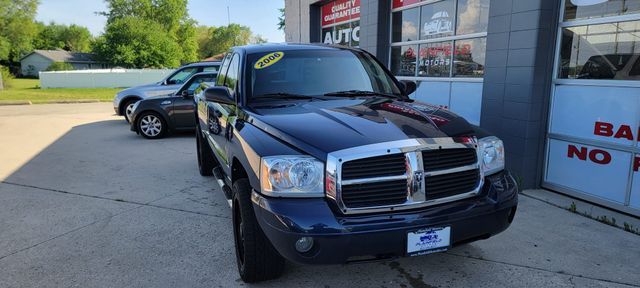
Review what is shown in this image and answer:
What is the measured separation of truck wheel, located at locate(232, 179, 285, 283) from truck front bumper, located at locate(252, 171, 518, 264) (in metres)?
0.23

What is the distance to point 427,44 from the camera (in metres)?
8.17

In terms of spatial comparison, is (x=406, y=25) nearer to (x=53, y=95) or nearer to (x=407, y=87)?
(x=407, y=87)

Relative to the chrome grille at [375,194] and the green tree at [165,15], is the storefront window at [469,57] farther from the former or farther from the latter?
the green tree at [165,15]

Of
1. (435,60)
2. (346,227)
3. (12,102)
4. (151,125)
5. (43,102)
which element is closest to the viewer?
(346,227)

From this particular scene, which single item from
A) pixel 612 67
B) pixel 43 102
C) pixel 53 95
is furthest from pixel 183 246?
pixel 53 95

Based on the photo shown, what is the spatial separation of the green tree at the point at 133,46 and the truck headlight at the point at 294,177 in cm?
5823

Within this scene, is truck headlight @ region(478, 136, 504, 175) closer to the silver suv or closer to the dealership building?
the dealership building

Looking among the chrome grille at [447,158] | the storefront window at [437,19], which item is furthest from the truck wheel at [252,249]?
the storefront window at [437,19]

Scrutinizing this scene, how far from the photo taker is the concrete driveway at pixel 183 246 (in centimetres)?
328

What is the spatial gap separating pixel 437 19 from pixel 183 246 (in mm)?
6095

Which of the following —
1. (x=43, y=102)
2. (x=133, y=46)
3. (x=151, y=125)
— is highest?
(x=133, y=46)

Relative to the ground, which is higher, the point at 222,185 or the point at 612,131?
the point at 612,131

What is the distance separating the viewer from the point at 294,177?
2594 mm

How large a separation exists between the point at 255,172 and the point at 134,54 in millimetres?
58930
